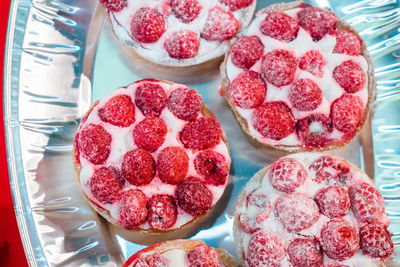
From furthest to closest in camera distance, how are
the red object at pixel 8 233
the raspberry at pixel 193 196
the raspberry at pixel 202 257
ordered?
the red object at pixel 8 233
the raspberry at pixel 193 196
the raspberry at pixel 202 257

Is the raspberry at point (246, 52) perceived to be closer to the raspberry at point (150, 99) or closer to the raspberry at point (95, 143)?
the raspberry at point (150, 99)

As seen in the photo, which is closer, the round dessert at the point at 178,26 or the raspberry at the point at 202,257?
the raspberry at the point at 202,257

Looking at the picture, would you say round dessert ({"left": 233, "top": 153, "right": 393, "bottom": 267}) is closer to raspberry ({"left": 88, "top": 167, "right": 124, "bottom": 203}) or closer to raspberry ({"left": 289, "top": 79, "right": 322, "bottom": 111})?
raspberry ({"left": 289, "top": 79, "right": 322, "bottom": 111})

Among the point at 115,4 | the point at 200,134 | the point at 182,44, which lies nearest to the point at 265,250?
the point at 200,134

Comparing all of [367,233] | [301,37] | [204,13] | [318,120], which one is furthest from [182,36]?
[367,233]

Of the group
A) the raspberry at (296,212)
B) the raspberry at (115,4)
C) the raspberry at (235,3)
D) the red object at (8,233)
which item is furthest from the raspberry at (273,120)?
the red object at (8,233)

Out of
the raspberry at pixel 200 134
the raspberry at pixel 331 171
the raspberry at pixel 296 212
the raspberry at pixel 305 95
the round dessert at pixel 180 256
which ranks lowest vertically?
the round dessert at pixel 180 256

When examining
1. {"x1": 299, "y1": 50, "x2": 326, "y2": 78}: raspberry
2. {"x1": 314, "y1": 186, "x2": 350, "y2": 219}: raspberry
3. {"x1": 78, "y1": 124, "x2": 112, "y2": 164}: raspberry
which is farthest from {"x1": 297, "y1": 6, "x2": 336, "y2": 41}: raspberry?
{"x1": 78, "y1": 124, "x2": 112, "y2": 164}: raspberry
